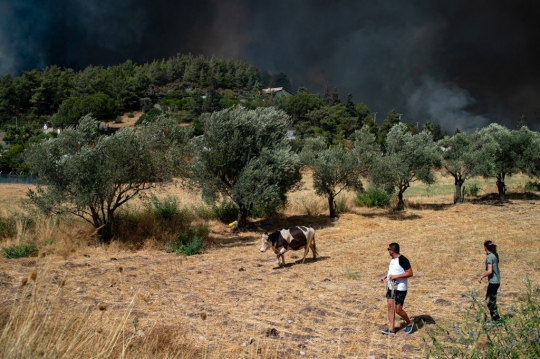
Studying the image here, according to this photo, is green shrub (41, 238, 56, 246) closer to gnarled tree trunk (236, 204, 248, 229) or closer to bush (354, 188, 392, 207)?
gnarled tree trunk (236, 204, 248, 229)

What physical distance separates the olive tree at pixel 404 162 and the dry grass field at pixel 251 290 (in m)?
4.37

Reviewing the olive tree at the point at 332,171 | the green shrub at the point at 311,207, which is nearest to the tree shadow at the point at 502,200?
the olive tree at the point at 332,171

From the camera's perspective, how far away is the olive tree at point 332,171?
83.6 feet

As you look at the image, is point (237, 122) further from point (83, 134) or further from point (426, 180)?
point (426, 180)

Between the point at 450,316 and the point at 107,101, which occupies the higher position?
the point at 107,101

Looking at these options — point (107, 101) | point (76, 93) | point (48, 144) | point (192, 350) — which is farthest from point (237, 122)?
point (76, 93)

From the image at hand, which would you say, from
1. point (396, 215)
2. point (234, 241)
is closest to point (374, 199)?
point (396, 215)

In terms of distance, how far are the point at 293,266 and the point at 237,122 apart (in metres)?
9.79

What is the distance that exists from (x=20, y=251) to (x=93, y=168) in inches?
152

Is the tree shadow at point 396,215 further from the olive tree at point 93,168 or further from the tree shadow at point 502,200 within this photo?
the olive tree at point 93,168

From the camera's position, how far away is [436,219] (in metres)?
25.7

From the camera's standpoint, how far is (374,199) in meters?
30.1

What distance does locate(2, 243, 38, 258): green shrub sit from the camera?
14.6 meters

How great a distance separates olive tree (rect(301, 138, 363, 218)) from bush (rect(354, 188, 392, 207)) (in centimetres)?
369
